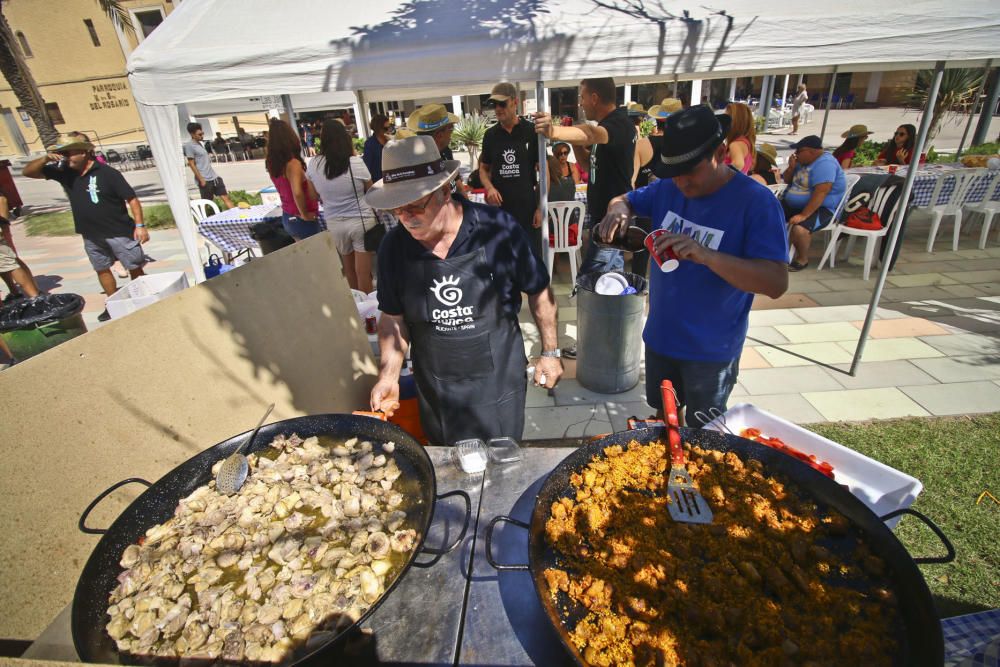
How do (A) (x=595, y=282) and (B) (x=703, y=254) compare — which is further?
(A) (x=595, y=282)

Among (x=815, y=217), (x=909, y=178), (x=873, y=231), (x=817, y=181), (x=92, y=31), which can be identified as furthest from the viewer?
(x=92, y=31)

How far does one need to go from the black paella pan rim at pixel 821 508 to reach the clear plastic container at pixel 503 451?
325 mm

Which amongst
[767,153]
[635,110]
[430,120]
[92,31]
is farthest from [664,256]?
[92,31]

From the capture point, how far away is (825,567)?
4.36 feet

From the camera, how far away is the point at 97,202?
5.66 m

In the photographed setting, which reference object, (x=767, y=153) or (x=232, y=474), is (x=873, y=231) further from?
(x=232, y=474)

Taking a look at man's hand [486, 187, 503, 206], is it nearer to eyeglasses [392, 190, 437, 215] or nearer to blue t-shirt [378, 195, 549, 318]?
blue t-shirt [378, 195, 549, 318]

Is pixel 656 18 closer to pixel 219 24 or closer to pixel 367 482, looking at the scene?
pixel 219 24

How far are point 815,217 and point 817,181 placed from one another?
48 centimetres

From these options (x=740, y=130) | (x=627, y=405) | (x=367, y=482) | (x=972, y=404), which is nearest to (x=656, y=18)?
(x=740, y=130)

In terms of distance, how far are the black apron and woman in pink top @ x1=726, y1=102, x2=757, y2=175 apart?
→ 142 inches

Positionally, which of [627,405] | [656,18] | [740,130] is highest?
[656,18]

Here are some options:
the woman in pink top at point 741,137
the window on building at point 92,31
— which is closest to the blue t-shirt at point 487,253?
the woman in pink top at point 741,137

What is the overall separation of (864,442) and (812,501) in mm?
2345
